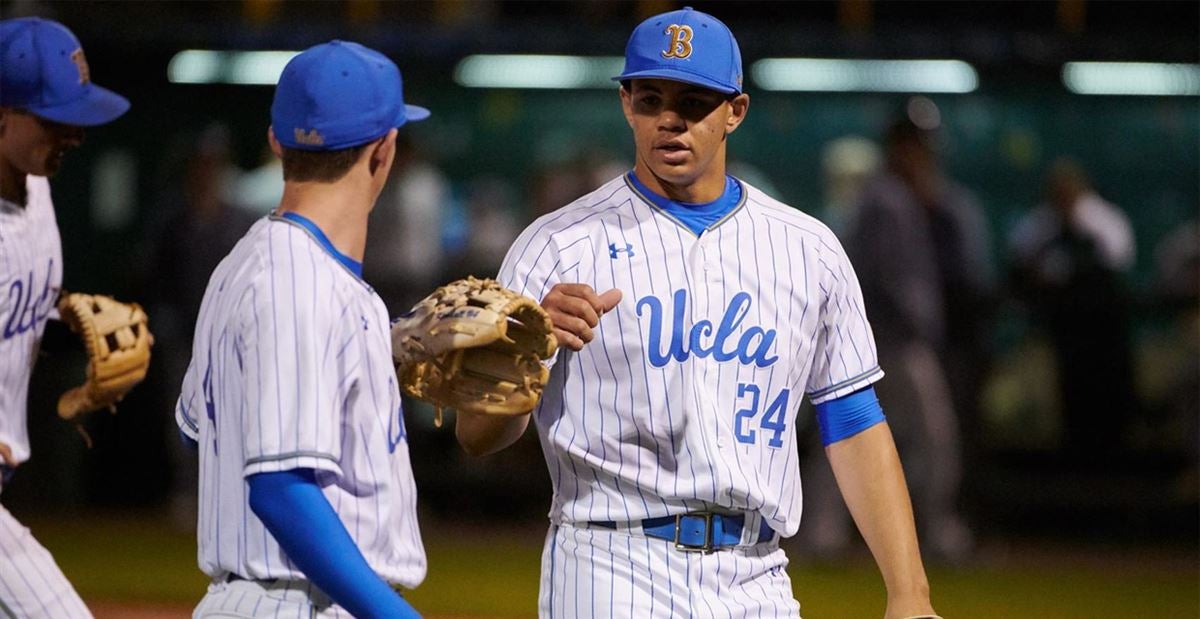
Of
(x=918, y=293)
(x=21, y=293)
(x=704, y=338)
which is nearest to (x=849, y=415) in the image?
(x=704, y=338)

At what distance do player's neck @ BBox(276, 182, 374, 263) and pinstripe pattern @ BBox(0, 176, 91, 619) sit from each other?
1.40 meters

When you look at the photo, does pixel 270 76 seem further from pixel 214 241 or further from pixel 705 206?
pixel 705 206

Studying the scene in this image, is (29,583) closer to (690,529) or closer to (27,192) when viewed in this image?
(27,192)

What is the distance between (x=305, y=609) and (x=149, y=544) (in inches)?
272

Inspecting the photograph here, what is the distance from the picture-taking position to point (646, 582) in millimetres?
3574

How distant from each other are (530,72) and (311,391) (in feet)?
26.2

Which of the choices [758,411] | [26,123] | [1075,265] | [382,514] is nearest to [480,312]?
[382,514]

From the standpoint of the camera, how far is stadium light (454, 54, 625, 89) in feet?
34.9

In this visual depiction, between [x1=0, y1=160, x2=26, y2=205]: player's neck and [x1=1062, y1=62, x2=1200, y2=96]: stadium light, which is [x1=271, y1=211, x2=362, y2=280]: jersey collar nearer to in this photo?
[x1=0, y1=160, x2=26, y2=205]: player's neck

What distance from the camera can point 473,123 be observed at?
10.8m

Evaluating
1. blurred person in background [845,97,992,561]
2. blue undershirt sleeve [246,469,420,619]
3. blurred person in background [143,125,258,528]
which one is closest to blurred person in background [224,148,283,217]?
blurred person in background [143,125,258,528]

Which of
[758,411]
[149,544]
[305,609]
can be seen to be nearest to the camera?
[305,609]

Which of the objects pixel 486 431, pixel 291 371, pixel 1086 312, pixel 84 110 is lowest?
pixel 1086 312

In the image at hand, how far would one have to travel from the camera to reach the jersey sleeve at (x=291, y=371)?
277cm
